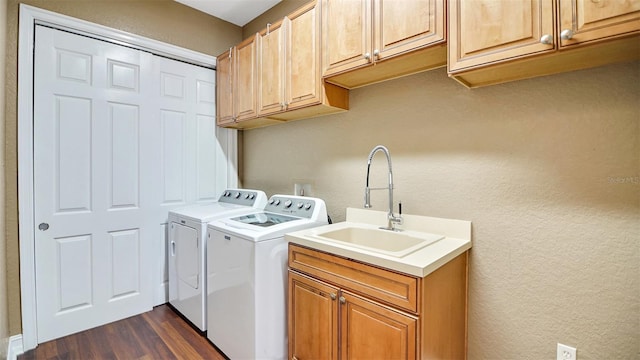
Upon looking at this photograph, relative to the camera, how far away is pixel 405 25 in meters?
1.48

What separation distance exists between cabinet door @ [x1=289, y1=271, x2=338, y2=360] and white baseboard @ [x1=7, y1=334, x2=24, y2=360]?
181 centimetres

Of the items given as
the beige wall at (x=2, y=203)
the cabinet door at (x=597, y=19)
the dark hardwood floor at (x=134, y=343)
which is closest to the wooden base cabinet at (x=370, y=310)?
the dark hardwood floor at (x=134, y=343)

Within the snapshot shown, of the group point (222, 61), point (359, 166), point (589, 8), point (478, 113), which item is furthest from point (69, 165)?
point (589, 8)

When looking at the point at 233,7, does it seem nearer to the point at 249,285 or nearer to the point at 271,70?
the point at 271,70

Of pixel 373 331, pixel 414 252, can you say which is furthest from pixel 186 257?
pixel 414 252

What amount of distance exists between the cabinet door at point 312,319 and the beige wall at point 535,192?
2.41 feet

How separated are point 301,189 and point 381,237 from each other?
0.94 m

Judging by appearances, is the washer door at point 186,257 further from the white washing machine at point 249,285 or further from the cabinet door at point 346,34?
the cabinet door at point 346,34

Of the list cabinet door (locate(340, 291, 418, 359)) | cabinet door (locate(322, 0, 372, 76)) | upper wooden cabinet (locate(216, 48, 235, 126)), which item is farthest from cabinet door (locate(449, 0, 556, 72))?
upper wooden cabinet (locate(216, 48, 235, 126))

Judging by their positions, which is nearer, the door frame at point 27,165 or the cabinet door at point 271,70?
the door frame at point 27,165

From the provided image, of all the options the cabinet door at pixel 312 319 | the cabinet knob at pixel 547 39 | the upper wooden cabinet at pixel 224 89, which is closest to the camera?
the cabinet knob at pixel 547 39

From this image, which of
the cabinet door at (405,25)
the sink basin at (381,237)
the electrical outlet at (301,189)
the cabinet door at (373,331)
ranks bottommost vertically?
the cabinet door at (373,331)

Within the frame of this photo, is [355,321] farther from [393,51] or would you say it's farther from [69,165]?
[69,165]

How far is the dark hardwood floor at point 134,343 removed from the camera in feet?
6.40
